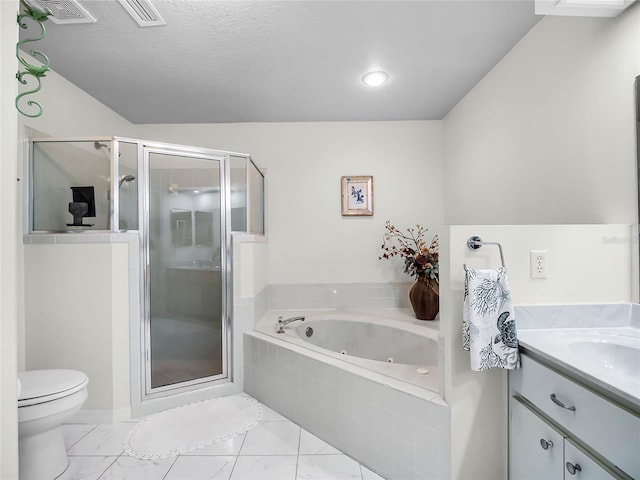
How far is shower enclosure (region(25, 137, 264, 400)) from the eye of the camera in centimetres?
202

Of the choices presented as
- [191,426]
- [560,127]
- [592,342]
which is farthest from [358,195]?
[191,426]

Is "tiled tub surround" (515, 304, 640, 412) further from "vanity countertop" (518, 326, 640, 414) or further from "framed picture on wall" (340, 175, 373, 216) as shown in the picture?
"framed picture on wall" (340, 175, 373, 216)

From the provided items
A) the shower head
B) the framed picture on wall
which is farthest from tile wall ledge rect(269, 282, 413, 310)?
the shower head

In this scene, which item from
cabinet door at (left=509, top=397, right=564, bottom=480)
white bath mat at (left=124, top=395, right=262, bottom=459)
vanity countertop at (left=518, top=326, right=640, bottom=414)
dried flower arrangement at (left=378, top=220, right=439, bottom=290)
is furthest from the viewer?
dried flower arrangement at (left=378, top=220, right=439, bottom=290)

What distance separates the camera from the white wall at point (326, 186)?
3109mm

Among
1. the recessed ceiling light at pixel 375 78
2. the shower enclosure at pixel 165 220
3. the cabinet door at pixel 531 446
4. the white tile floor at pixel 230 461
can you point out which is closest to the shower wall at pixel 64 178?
the shower enclosure at pixel 165 220

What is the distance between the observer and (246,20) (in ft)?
5.64

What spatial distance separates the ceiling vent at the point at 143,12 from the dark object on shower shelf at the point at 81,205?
3.43ft

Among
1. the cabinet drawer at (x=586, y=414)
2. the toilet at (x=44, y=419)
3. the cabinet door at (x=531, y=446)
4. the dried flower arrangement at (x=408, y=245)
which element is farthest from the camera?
the dried flower arrangement at (x=408, y=245)

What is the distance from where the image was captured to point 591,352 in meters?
1.18

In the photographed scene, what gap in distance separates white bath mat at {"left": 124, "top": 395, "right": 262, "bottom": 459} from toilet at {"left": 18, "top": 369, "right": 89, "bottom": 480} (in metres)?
0.33

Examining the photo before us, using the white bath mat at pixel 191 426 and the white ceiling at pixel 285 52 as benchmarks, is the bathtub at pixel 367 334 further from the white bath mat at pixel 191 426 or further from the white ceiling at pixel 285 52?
the white ceiling at pixel 285 52

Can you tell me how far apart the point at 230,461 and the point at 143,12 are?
7.84 feet

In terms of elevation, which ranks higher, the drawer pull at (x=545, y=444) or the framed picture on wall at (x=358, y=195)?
the framed picture on wall at (x=358, y=195)
